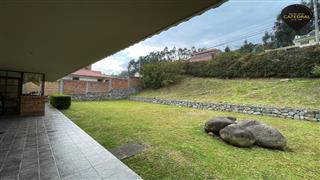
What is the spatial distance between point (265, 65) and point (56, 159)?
1406 centimetres

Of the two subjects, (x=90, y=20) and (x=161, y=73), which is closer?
(x=90, y=20)

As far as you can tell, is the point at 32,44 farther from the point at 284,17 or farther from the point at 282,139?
the point at 282,139

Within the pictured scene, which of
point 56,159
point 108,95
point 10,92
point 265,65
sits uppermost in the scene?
point 265,65

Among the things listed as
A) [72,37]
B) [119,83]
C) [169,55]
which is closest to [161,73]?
[119,83]

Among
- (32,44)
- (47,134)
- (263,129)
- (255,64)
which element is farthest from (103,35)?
(255,64)

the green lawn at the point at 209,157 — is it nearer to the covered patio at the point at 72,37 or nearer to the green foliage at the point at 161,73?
the covered patio at the point at 72,37

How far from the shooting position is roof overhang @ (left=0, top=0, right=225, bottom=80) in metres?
1.97

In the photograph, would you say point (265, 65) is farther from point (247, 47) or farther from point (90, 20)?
point (90, 20)

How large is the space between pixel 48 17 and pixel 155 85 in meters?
18.8

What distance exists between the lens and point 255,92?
38.7 feet

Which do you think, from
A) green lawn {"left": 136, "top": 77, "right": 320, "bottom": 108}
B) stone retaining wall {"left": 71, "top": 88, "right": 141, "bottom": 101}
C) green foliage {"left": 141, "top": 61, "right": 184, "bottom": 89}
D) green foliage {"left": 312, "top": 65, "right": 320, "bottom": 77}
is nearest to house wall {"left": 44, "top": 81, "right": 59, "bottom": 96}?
stone retaining wall {"left": 71, "top": 88, "right": 141, "bottom": 101}

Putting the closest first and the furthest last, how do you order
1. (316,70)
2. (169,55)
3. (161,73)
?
1. (316,70)
2. (161,73)
3. (169,55)

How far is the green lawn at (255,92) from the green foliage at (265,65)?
0.64 meters

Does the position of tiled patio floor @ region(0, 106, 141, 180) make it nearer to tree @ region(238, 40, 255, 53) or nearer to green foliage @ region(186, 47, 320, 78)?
green foliage @ region(186, 47, 320, 78)
